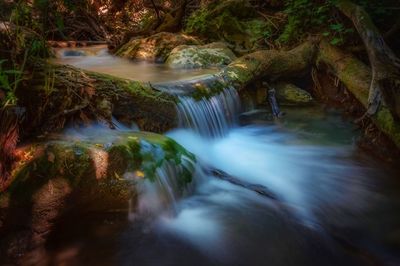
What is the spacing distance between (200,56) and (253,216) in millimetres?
5136

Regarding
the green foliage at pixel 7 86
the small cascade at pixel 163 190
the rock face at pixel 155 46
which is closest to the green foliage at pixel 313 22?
the rock face at pixel 155 46

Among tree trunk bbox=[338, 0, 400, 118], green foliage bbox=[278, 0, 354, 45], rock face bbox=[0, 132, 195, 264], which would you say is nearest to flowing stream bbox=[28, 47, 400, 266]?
rock face bbox=[0, 132, 195, 264]

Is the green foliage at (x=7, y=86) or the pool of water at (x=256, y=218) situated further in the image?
the pool of water at (x=256, y=218)

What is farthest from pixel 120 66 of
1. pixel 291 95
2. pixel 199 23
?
pixel 291 95

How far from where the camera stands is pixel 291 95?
695 centimetres

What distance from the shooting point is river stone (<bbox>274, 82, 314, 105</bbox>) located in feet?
22.6

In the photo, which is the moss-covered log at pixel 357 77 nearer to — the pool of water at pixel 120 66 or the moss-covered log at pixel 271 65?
the moss-covered log at pixel 271 65

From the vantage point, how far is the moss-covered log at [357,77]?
460 cm

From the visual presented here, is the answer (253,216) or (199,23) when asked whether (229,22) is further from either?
(253,216)

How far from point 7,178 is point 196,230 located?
1593 millimetres

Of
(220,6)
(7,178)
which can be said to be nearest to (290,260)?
(7,178)

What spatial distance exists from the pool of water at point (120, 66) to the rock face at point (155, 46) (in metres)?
0.35

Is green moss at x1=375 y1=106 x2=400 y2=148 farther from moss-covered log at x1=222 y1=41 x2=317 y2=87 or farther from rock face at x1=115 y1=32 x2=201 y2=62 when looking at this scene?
rock face at x1=115 y1=32 x2=201 y2=62

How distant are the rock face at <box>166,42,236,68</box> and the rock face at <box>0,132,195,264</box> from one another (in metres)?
4.77
